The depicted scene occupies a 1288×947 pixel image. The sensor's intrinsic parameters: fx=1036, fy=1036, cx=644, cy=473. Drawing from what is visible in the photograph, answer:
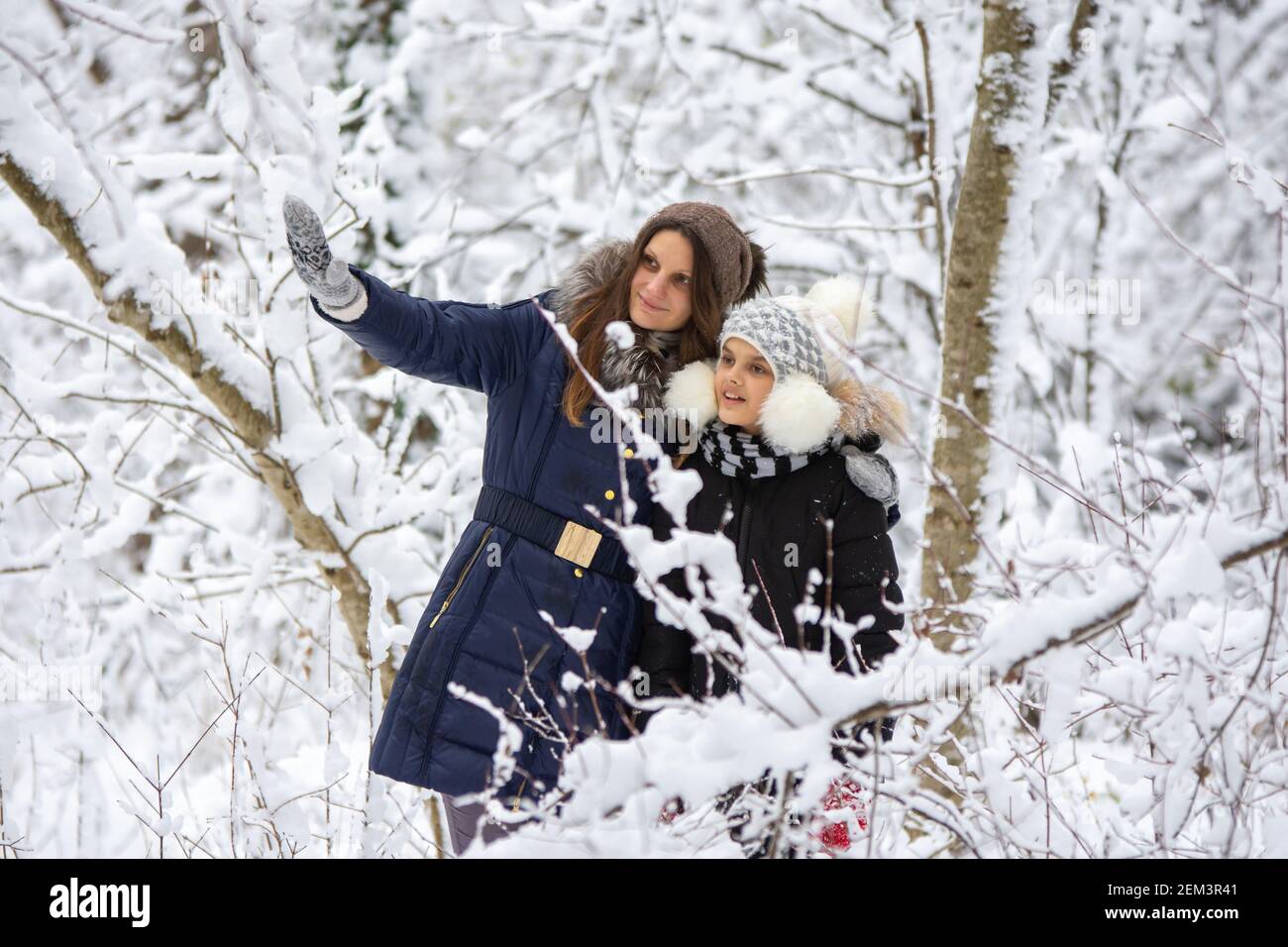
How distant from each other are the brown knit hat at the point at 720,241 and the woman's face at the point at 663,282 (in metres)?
0.04

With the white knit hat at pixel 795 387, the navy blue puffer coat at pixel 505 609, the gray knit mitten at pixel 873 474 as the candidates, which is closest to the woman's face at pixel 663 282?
the white knit hat at pixel 795 387

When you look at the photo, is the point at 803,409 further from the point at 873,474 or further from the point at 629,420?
the point at 629,420

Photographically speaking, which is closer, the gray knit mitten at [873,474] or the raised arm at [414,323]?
the raised arm at [414,323]

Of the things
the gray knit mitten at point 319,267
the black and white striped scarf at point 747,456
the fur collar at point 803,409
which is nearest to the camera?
the gray knit mitten at point 319,267

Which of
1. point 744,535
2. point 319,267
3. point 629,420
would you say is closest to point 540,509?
point 744,535

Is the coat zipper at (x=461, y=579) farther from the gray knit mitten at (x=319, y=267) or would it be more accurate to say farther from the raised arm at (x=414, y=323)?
the gray knit mitten at (x=319, y=267)

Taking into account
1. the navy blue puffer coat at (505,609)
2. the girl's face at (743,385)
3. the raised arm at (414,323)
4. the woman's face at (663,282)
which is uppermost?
the woman's face at (663,282)

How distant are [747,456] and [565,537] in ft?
1.42

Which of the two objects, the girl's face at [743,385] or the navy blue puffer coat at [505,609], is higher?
the girl's face at [743,385]

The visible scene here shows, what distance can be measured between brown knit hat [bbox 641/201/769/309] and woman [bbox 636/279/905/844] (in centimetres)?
11

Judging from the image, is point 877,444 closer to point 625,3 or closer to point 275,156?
point 275,156

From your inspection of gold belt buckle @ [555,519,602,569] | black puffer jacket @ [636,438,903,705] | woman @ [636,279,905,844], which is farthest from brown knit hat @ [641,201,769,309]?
gold belt buckle @ [555,519,602,569]

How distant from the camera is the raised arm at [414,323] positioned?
6.46ft

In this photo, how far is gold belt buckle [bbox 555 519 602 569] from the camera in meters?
2.23
